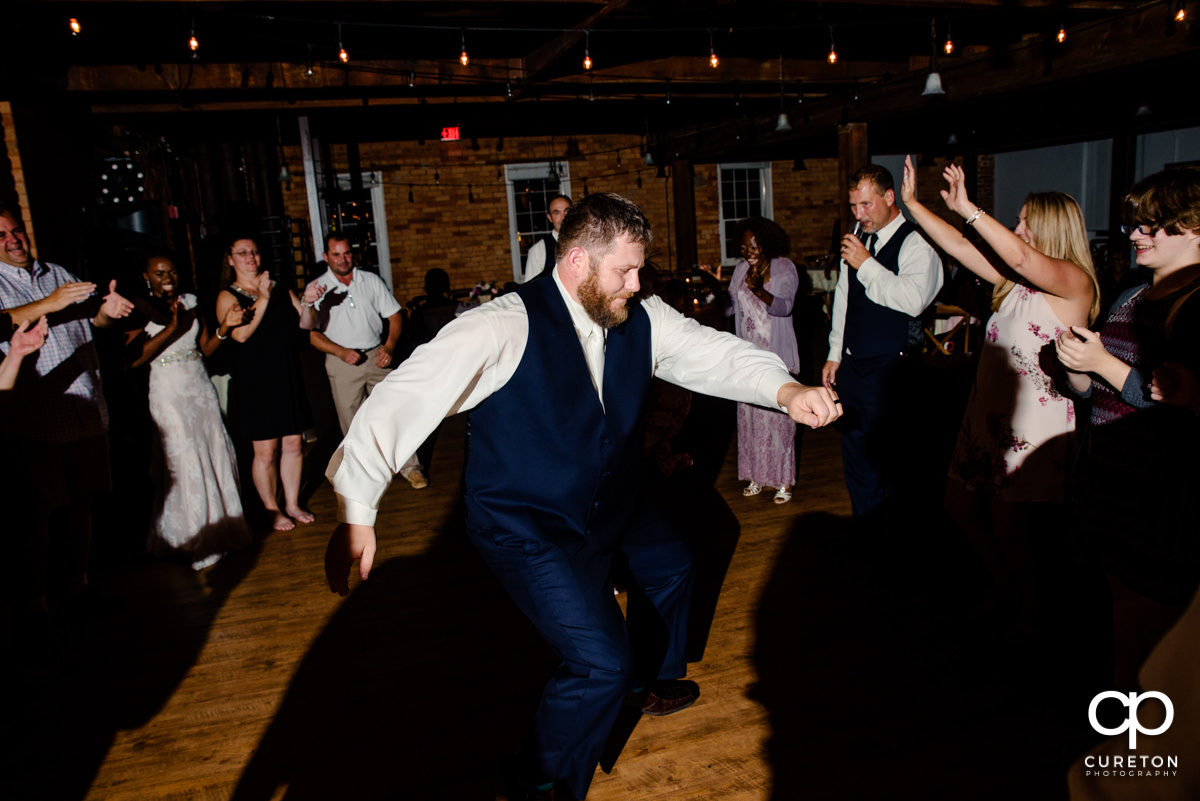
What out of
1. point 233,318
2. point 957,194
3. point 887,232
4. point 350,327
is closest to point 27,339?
point 233,318

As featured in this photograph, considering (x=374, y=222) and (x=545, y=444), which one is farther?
(x=374, y=222)

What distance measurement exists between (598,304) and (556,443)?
0.37m

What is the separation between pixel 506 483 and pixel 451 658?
1138 mm

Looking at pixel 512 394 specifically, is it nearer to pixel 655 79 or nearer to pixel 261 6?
pixel 261 6

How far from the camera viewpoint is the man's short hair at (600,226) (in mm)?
1958

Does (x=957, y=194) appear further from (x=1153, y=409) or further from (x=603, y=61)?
(x=603, y=61)

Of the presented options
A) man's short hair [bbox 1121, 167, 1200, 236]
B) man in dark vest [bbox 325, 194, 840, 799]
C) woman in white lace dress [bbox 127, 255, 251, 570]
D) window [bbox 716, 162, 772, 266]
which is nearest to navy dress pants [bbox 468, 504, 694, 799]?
man in dark vest [bbox 325, 194, 840, 799]

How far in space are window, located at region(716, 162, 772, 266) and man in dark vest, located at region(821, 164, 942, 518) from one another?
1003 cm

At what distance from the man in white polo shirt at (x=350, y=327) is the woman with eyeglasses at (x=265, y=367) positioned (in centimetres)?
39

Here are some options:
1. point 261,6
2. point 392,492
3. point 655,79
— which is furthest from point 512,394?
point 655,79

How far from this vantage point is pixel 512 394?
191 cm

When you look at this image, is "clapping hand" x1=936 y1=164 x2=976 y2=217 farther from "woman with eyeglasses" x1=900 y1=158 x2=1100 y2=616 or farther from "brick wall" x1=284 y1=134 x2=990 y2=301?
"brick wall" x1=284 y1=134 x2=990 y2=301

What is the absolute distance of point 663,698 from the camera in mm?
2357

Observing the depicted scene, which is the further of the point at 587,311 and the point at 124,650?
the point at 124,650
